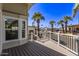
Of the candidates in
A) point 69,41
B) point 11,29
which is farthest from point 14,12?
point 69,41

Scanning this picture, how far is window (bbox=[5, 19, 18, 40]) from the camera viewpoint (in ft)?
33.9

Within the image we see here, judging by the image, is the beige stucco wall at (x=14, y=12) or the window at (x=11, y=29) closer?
the beige stucco wall at (x=14, y=12)

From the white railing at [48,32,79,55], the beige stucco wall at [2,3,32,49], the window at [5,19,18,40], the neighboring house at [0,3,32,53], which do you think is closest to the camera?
the white railing at [48,32,79,55]

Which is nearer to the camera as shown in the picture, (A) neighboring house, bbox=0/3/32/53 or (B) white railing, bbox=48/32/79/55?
(B) white railing, bbox=48/32/79/55

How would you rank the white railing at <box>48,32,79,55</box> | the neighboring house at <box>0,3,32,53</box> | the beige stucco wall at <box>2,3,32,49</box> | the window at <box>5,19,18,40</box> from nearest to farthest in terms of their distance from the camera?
the white railing at <box>48,32,79,55</box>
the neighboring house at <box>0,3,32,53</box>
the beige stucco wall at <box>2,3,32,49</box>
the window at <box>5,19,18,40</box>

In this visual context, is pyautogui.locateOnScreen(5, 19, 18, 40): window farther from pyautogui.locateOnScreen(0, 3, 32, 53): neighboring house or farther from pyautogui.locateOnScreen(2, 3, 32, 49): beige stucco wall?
pyautogui.locateOnScreen(2, 3, 32, 49): beige stucco wall

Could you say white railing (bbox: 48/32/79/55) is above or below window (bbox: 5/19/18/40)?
below

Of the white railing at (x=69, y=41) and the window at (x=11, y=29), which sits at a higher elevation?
the window at (x=11, y=29)

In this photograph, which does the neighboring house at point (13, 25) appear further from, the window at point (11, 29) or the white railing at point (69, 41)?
the white railing at point (69, 41)

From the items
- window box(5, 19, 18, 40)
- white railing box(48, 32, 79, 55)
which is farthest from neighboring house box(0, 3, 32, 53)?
white railing box(48, 32, 79, 55)

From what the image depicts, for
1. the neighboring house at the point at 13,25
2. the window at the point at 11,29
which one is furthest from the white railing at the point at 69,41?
the window at the point at 11,29

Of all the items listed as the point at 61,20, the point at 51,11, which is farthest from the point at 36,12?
the point at 61,20

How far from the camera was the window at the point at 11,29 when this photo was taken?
1034 cm

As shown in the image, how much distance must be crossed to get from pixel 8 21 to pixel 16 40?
176 centimetres
